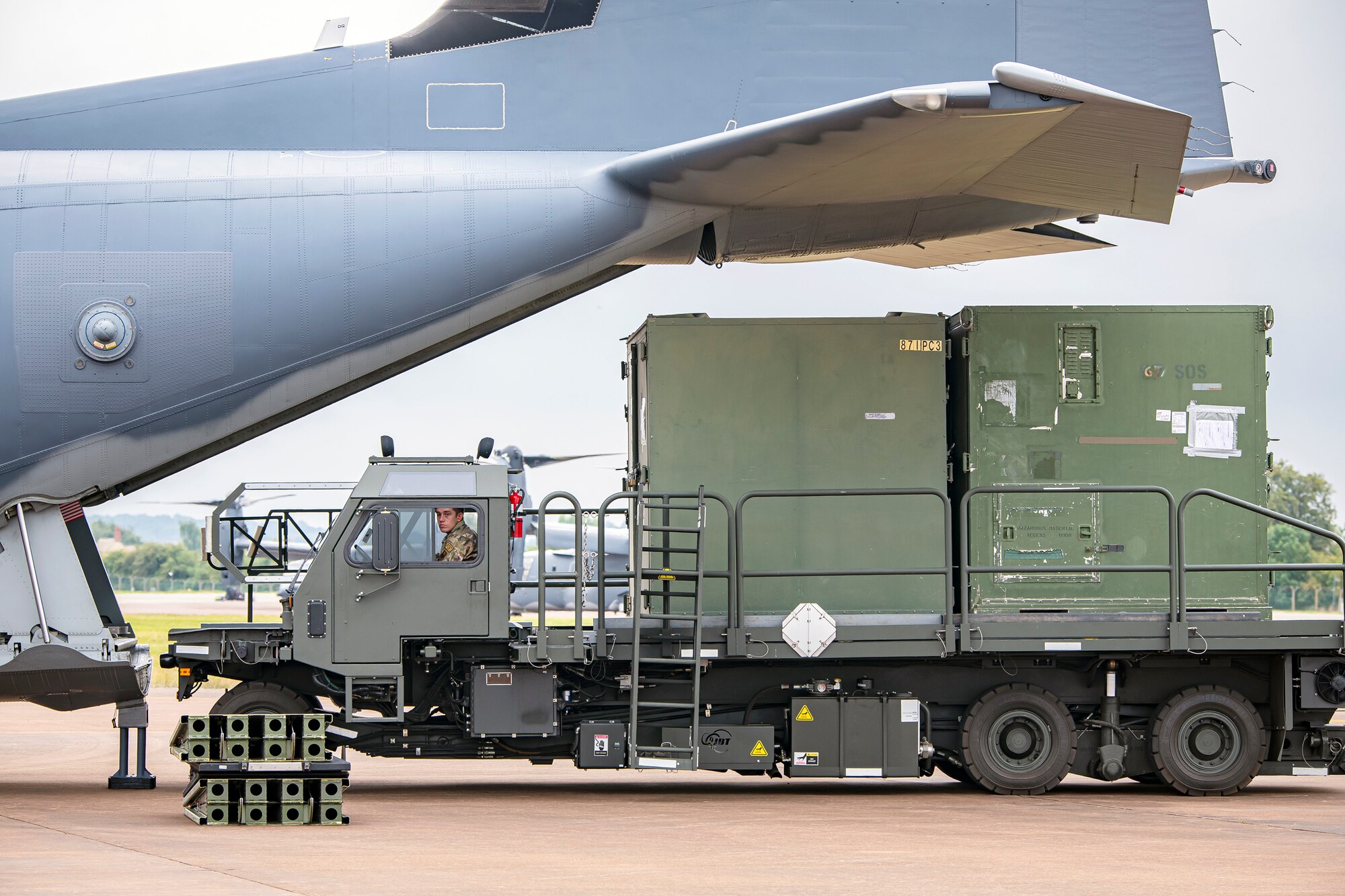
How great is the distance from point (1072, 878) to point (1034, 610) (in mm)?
4373

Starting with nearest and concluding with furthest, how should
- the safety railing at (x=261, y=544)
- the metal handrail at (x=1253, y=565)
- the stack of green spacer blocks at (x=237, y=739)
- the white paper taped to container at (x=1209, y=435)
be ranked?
the stack of green spacer blocks at (x=237, y=739) < the metal handrail at (x=1253, y=565) < the safety railing at (x=261, y=544) < the white paper taped to container at (x=1209, y=435)

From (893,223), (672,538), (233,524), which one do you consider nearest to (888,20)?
(893,223)

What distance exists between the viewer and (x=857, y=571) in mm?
10867

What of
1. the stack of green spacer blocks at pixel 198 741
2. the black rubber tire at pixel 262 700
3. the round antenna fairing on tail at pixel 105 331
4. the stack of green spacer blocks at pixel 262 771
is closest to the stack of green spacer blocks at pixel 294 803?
the stack of green spacer blocks at pixel 262 771

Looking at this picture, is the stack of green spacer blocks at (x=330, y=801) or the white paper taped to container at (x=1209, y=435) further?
the white paper taped to container at (x=1209, y=435)

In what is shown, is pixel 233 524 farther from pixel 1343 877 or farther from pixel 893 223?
pixel 1343 877

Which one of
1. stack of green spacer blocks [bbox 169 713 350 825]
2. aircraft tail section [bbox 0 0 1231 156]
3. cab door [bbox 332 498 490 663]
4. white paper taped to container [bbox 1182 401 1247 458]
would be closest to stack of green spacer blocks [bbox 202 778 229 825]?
stack of green spacer blocks [bbox 169 713 350 825]

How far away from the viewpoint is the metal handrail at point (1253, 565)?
10445mm

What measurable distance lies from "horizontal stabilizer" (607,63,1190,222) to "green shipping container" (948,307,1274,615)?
1161 mm

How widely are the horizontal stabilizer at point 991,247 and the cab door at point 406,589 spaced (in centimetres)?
471

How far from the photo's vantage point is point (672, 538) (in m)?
11.5

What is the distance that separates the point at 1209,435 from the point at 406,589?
265 inches

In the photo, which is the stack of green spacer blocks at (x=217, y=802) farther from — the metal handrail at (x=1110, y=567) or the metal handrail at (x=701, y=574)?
the metal handrail at (x=1110, y=567)

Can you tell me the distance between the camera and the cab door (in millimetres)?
10375
